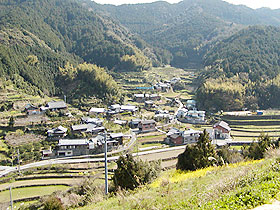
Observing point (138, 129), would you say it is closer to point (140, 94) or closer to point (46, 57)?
point (140, 94)

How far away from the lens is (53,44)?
62938 mm

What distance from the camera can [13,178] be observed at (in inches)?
722

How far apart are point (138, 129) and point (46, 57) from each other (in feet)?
96.3

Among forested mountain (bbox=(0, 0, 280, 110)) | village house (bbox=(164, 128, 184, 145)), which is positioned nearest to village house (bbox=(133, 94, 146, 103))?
forested mountain (bbox=(0, 0, 280, 110))

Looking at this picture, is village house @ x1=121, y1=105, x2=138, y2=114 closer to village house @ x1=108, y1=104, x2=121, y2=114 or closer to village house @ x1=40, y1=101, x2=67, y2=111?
village house @ x1=108, y1=104, x2=121, y2=114

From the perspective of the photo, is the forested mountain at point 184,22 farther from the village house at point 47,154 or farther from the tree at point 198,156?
the tree at point 198,156

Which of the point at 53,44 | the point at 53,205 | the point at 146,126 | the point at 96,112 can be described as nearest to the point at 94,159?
the point at 146,126

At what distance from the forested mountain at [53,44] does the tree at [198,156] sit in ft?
95.5

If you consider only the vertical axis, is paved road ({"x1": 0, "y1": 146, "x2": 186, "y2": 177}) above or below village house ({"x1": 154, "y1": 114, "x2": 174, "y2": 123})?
below

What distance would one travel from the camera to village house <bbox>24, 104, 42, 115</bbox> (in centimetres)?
2740

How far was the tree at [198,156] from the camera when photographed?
11000mm

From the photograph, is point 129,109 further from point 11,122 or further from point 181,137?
point 11,122

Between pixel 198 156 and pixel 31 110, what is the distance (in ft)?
73.5

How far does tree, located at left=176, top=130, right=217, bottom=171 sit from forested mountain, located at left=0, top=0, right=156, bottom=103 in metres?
29.1
